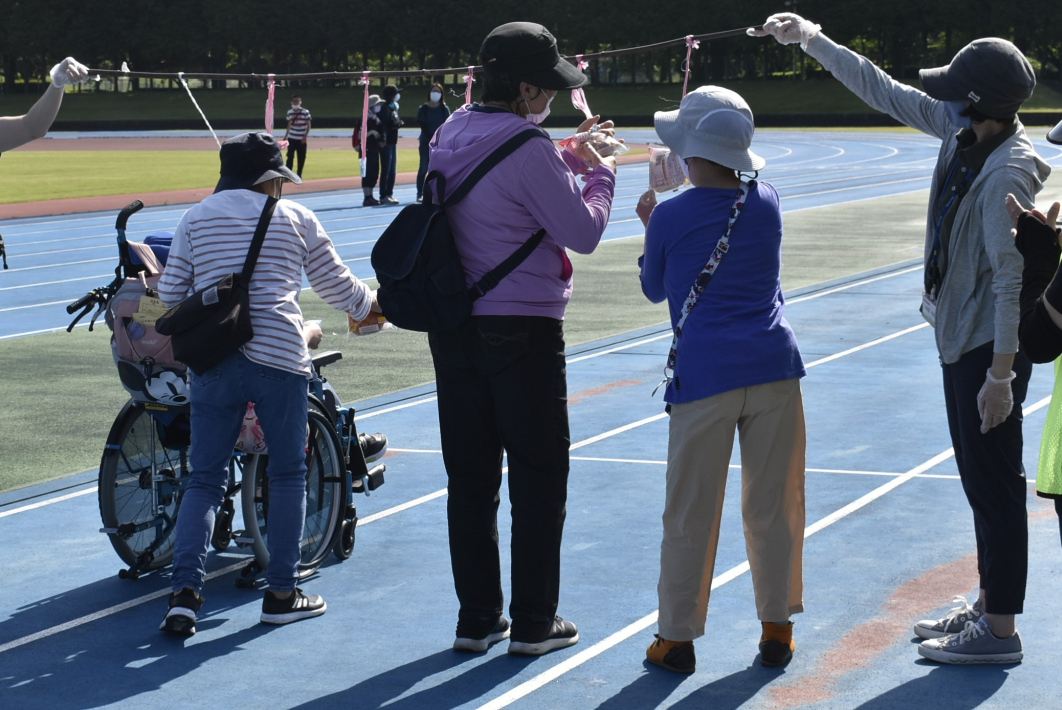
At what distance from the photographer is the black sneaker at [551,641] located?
5.03 meters

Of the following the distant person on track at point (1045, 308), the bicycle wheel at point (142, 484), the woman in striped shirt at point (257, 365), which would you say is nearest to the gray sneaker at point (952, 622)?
the distant person on track at point (1045, 308)

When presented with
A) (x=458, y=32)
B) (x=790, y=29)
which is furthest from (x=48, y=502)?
(x=458, y=32)

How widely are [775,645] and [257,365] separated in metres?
2.07

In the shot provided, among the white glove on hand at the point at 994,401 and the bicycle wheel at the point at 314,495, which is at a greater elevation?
the white glove on hand at the point at 994,401

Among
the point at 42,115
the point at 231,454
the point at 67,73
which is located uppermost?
the point at 67,73

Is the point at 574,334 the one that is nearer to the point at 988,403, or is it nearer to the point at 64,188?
the point at 988,403

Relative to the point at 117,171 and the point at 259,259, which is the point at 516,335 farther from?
the point at 117,171

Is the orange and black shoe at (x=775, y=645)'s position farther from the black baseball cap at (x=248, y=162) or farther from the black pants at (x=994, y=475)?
the black baseball cap at (x=248, y=162)

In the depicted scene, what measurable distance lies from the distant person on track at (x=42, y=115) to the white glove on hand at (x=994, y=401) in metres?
3.84

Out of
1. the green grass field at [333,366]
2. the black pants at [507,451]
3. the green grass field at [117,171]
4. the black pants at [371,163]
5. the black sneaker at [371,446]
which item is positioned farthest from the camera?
the green grass field at [117,171]

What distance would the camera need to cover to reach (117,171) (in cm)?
3822

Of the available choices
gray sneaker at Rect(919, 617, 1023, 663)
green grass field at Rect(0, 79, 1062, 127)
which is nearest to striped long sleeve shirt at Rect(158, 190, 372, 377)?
gray sneaker at Rect(919, 617, 1023, 663)

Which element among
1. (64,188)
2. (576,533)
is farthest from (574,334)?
(64,188)

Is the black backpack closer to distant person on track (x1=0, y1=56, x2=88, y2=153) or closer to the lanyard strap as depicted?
the lanyard strap
